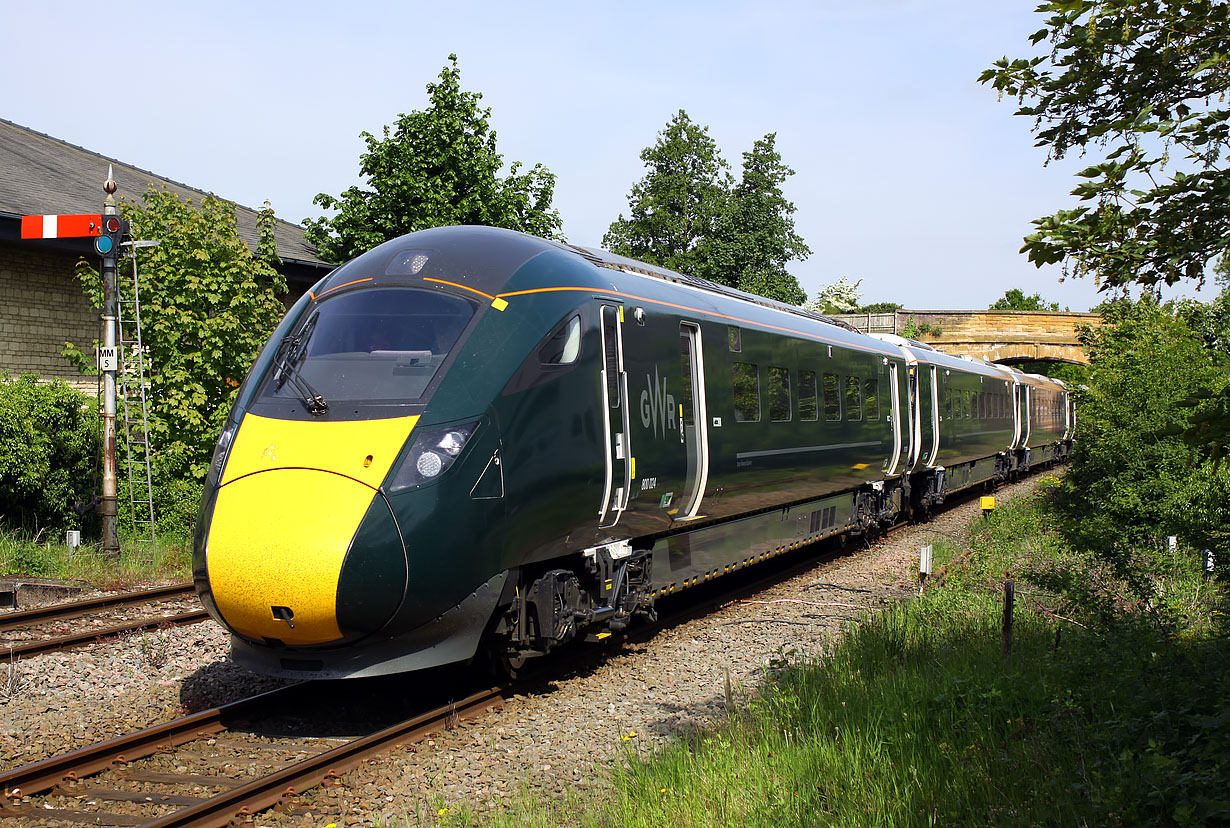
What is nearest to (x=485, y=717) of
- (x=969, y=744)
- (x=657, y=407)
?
(x=657, y=407)

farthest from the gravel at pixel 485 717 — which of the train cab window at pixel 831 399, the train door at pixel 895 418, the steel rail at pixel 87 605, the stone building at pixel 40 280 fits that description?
the stone building at pixel 40 280

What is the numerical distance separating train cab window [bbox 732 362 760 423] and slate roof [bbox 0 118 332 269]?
1111 cm

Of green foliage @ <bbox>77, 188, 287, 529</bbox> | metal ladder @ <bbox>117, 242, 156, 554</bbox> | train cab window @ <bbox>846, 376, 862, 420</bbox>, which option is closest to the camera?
train cab window @ <bbox>846, 376, 862, 420</bbox>

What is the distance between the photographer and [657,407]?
27.7ft

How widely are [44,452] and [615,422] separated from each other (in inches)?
397

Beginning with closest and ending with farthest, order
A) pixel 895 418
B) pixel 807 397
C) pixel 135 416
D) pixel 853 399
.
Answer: pixel 807 397, pixel 853 399, pixel 135 416, pixel 895 418

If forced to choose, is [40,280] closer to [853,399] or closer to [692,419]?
[692,419]

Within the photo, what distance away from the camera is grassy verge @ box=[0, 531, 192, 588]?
12.1 meters

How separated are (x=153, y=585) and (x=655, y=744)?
8.05m

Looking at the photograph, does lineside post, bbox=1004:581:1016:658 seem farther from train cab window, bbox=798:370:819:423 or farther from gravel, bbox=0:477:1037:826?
train cab window, bbox=798:370:819:423

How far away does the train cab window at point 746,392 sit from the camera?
10102 mm

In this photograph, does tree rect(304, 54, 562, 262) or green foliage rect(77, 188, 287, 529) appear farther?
tree rect(304, 54, 562, 262)

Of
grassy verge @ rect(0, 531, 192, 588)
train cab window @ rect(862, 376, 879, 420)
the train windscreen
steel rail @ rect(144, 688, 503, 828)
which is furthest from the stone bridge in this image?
steel rail @ rect(144, 688, 503, 828)

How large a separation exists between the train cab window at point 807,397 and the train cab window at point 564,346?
5.14 meters
